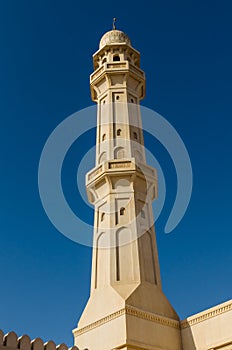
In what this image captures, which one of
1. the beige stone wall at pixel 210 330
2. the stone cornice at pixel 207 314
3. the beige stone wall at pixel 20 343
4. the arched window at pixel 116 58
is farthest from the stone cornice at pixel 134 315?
the arched window at pixel 116 58

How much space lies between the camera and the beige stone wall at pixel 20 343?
1194 cm

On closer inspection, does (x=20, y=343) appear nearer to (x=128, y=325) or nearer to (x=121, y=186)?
(x=128, y=325)

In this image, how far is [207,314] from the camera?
52.7 ft

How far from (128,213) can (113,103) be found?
6.68 metres

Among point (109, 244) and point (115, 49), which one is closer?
point (109, 244)

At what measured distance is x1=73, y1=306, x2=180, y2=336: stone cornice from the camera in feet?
51.4

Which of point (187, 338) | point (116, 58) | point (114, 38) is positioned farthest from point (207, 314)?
point (114, 38)

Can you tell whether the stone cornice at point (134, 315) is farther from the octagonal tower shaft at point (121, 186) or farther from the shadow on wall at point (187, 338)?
the octagonal tower shaft at point (121, 186)

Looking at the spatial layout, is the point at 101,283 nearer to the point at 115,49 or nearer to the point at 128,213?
the point at 128,213

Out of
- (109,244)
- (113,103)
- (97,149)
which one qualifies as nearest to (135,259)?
(109,244)

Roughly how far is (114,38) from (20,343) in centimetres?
1885

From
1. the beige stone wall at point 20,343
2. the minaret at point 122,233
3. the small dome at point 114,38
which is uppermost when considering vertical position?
the small dome at point 114,38

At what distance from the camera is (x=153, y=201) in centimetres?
2062

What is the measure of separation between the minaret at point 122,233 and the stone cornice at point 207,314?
410mm
